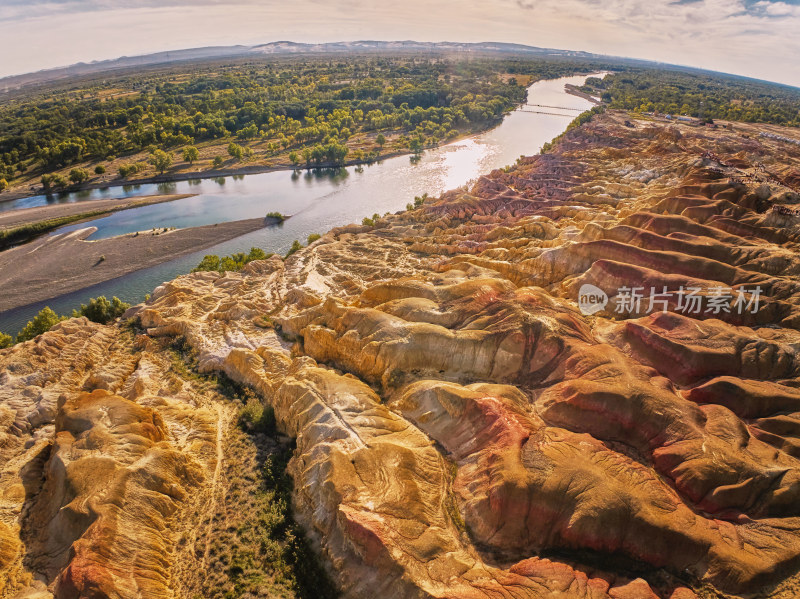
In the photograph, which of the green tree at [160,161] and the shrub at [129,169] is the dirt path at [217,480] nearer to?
the shrub at [129,169]

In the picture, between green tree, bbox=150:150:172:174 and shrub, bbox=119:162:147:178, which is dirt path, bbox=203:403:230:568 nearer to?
shrub, bbox=119:162:147:178

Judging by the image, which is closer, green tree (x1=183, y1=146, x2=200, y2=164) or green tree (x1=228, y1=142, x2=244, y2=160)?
green tree (x1=183, y1=146, x2=200, y2=164)

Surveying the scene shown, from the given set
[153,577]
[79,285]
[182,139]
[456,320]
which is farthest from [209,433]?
[182,139]

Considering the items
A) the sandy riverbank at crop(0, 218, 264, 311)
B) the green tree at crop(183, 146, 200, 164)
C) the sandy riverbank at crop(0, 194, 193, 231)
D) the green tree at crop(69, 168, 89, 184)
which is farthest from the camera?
the green tree at crop(183, 146, 200, 164)

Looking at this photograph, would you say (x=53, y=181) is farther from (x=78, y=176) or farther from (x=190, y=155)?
(x=190, y=155)

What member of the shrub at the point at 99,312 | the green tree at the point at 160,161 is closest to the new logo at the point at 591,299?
the shrub at the point at 99,312

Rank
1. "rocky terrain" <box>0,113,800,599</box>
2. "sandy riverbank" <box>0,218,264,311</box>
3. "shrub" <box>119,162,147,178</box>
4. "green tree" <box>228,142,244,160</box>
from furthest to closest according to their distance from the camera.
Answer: "green tree" <box>228,142,244,160</box>
"shrub" <box>119,162,147,178</box>
"sandy riverbank" <box>0,218,264,311</box>
"rocky terrain" <box>0,113,800,599</box>

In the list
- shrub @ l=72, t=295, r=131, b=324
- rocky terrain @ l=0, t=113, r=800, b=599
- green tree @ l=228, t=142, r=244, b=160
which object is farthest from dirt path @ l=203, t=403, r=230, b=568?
green tree @ l=228, t=142, r=244, b=160
